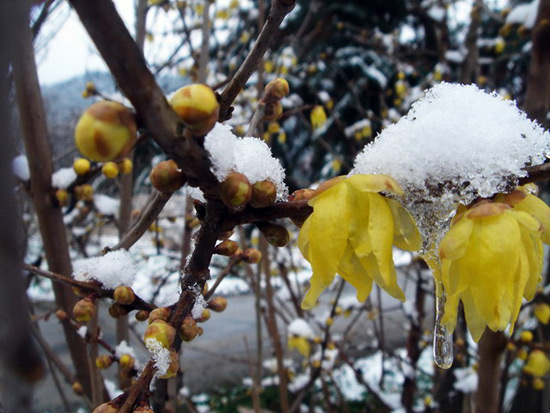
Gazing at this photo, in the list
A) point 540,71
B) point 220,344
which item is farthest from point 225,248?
point 220,344

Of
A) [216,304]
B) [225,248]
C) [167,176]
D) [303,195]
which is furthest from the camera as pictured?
[216,304]

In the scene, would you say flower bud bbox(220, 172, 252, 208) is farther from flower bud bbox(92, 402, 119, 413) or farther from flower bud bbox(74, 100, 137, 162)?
flower bud bbox(92, 402, 119, 413)

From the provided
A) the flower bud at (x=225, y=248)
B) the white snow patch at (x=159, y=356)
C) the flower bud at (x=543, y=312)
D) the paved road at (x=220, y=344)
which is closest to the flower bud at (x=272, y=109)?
the flower bud at (x=225, y=248)

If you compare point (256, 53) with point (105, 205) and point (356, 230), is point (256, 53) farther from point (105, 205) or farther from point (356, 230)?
point (105, 205)

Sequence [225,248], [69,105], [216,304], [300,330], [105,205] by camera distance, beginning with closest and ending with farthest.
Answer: [225,248] < [216,304] < [105,205] < [300,330] < [69,105]

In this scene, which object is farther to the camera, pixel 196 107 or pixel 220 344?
pixel 220 344

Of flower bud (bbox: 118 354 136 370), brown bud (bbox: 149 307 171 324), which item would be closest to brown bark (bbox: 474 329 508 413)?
flower bud (bbox: 118 354 136 370)

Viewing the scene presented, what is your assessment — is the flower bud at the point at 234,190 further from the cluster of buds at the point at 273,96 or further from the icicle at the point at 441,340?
the cluster of buds at the point at 273,96
